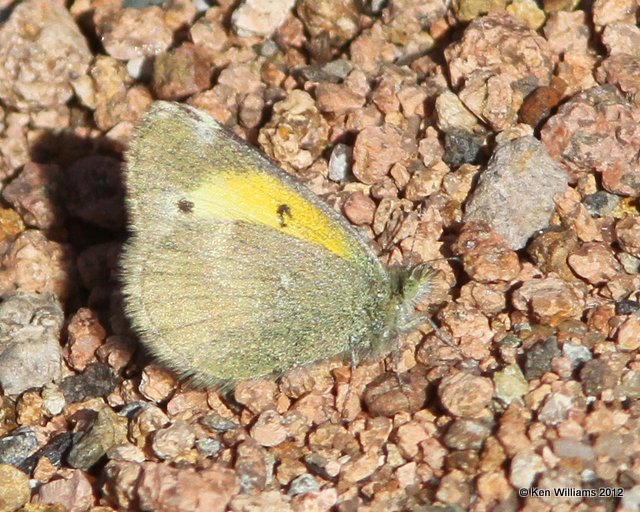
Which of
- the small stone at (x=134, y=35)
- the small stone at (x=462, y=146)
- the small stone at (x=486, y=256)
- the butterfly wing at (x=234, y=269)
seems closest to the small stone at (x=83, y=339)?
the butterfly wing at (x=234, y=269)

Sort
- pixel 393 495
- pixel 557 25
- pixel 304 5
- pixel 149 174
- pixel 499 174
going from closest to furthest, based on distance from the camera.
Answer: pixel 393 495 → pixel 149 174 → pixel 499 174 → pixel 557 25 → pixel 304 5

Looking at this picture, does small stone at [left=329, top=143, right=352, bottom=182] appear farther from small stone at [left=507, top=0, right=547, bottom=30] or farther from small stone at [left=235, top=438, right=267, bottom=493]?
small stone at [left=235, top=438, right=267, bottom=493]

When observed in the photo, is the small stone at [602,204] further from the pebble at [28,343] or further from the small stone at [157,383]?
the pebble at [28,343]

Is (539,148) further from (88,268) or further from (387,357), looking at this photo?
(88,268)

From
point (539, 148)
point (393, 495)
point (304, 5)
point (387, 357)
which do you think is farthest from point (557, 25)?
point (393, 495)

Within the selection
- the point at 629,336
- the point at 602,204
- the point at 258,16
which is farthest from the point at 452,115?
the point at 629,336

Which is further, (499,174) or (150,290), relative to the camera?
(499,174)
